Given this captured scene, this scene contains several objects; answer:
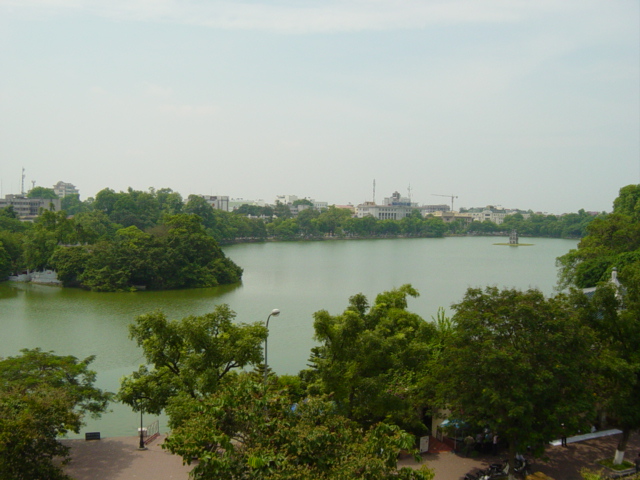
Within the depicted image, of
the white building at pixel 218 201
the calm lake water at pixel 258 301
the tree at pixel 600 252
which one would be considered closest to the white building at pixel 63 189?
the white building at pixel 218 201

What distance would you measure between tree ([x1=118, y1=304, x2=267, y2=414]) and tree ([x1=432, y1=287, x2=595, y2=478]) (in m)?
3.11

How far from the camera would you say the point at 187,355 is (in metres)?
9.15

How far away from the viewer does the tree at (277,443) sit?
4988 mm

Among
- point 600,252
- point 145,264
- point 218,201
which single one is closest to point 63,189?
point 218,201

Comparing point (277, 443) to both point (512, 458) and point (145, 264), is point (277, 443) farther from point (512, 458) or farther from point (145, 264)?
point (145, 264)

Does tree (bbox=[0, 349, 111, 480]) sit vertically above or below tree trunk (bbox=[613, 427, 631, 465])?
above

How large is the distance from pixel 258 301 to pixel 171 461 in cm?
1495

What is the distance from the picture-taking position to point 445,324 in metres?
12.5

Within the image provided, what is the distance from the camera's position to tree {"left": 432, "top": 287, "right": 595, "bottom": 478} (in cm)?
717

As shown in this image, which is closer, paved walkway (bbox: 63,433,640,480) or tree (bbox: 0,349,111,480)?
tree (bbox: 0,349,111,480)

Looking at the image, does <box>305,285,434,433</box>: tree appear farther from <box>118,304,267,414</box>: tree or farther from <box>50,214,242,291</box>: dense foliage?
<box>50,214,242,291</box>: dense foliage

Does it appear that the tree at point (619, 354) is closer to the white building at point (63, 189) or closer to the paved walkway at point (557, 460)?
the paved walkway at point (557, 460)

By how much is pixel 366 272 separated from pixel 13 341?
21.4 meters

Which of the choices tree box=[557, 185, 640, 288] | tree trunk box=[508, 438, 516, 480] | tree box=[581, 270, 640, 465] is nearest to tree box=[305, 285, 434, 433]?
tree trunk box=[508, 438, 516, 480]
